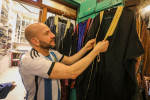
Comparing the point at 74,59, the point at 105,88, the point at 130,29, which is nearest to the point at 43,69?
the point at 74,59

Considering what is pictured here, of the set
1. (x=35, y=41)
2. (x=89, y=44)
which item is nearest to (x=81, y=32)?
(x=89, y=44)

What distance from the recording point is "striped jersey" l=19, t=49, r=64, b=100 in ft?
2.35

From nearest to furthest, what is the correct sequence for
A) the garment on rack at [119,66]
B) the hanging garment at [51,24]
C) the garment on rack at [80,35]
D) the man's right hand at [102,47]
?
the garment on rack at [119,66] < the man's right hand at [102,47] < the garment on rack at [80,35] < the hanging garment at [51,24]

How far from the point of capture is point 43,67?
708 millimetres

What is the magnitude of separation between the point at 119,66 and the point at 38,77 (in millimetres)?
774

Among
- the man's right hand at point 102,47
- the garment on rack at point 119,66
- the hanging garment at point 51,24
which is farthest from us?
the hanging garment at point 51,24

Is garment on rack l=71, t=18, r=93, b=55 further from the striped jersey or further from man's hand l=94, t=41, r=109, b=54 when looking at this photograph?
the striped jersey

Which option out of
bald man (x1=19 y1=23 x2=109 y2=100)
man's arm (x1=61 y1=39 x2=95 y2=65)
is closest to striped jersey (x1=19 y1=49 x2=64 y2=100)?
bald man (x1=19 y1=23 x2=109 y2=100)

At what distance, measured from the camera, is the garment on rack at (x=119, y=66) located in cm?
69

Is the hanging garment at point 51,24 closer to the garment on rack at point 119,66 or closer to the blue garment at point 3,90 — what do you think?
the garment on rack at point 119,66

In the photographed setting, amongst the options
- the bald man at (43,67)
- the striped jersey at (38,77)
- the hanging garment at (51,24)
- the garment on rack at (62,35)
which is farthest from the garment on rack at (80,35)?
the striped jersey at (38,77)

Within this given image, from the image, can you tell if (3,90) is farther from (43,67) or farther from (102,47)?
(102,47)

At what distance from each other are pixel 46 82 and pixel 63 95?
75cm

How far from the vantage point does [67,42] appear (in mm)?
1426
